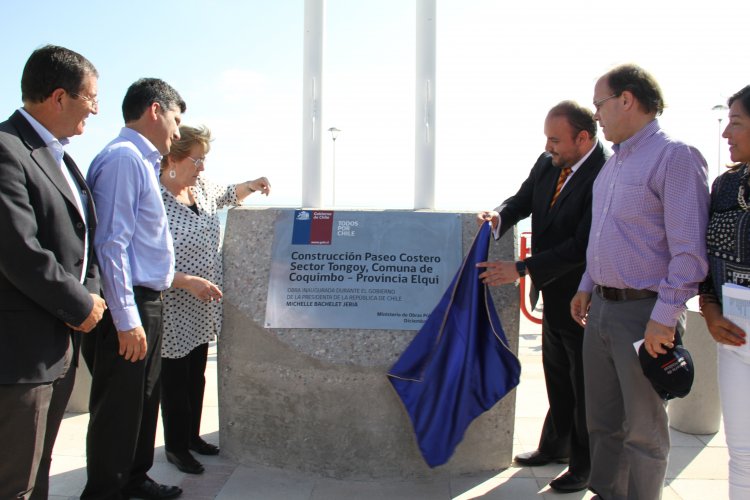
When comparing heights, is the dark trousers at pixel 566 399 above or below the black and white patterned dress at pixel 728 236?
below

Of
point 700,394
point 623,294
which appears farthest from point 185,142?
point 700,394

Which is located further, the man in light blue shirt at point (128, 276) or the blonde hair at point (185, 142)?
the blonde hair at point (185, 142)

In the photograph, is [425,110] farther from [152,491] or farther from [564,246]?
[152,491]

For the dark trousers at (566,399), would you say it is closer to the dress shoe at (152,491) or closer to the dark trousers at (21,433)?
the dress shoe at (152,491)

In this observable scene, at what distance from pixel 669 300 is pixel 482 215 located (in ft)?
4.51

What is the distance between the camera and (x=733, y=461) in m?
2.53

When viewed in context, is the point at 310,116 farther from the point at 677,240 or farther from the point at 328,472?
the point at 677,240

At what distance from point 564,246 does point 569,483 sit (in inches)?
54.2

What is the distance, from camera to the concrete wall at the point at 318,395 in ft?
12.1

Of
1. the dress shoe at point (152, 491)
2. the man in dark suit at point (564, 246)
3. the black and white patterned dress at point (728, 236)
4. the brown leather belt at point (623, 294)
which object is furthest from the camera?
the man in dark suit at point (564, 246)

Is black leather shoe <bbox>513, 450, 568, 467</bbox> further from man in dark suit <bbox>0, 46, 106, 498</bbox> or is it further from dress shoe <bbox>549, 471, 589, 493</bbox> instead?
man in dark suit <bbox>0, 46, 106, 498</bbox>

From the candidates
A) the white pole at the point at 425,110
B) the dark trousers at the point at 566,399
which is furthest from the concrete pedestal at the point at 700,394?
the white pole at the point at 425,110

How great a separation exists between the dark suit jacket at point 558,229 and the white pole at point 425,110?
0.89 metres

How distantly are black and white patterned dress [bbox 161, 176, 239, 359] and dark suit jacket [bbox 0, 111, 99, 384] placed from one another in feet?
4.00
